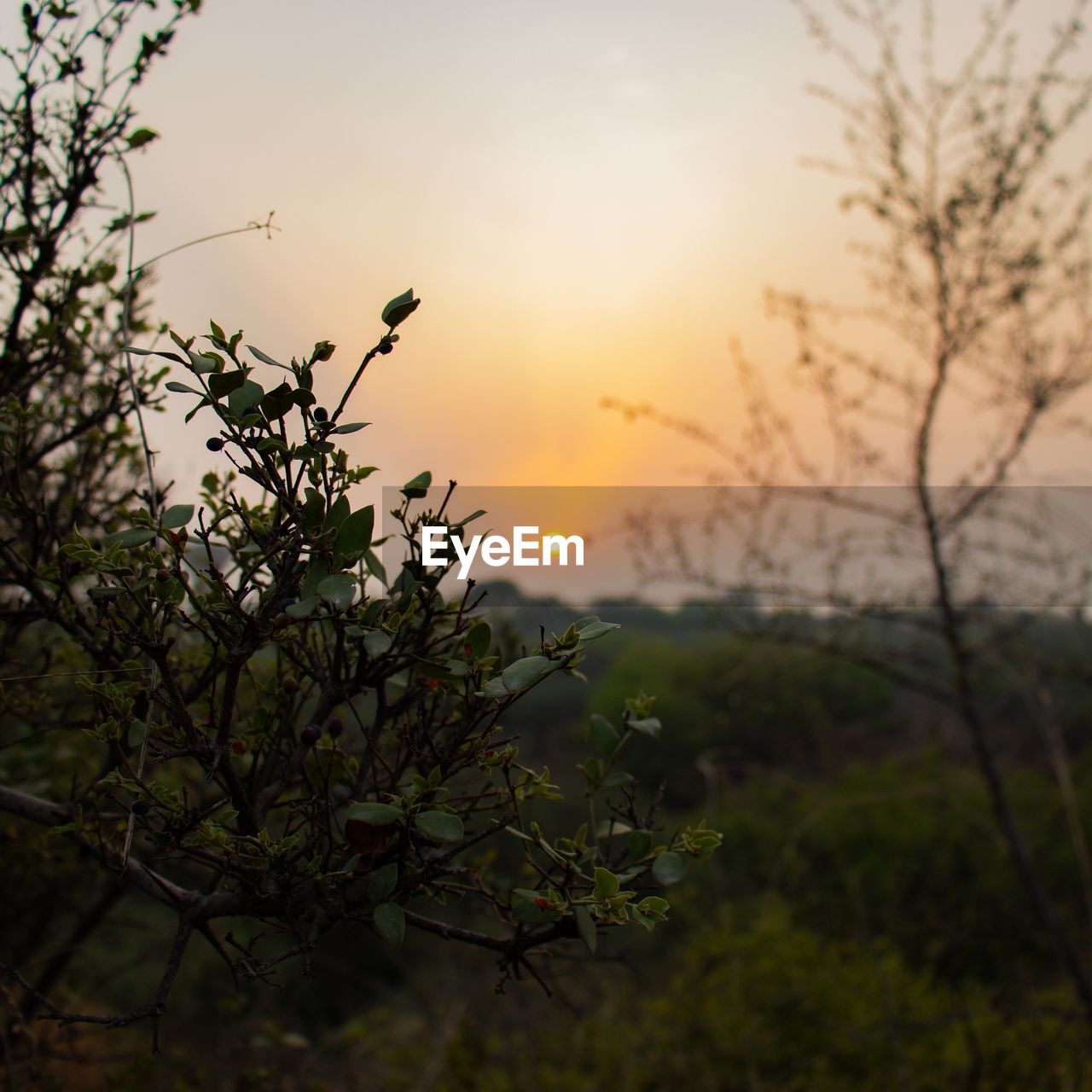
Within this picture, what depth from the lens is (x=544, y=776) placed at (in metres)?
1.08

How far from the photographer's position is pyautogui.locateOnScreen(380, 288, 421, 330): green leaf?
92cm

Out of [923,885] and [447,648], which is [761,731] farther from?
[447,648]

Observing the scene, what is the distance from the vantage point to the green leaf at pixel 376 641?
98cm

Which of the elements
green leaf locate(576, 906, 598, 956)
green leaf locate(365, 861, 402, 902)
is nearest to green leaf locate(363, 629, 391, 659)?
green leaf locate(365, 861, 402, 902)

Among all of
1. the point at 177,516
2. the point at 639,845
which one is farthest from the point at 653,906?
the point at 177,516

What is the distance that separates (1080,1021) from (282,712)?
582cm

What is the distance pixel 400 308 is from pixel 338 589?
0.91 ft

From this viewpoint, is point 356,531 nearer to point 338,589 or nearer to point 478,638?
point 338,589

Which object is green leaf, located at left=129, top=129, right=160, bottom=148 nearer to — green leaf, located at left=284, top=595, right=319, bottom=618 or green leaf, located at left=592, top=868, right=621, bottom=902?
green leaf, located at left=284, top=595, right=319, bottom=618

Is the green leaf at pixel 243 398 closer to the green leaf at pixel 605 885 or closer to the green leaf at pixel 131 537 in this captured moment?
the green leaf at pixel 131 537

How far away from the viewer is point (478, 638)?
1.05 m

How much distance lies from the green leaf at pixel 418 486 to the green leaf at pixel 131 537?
274 mm

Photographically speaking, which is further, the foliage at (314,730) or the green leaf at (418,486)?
the green leaf at (418,486)

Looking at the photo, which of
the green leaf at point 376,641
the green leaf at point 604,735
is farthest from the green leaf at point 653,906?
the green leaf at point 376,641
